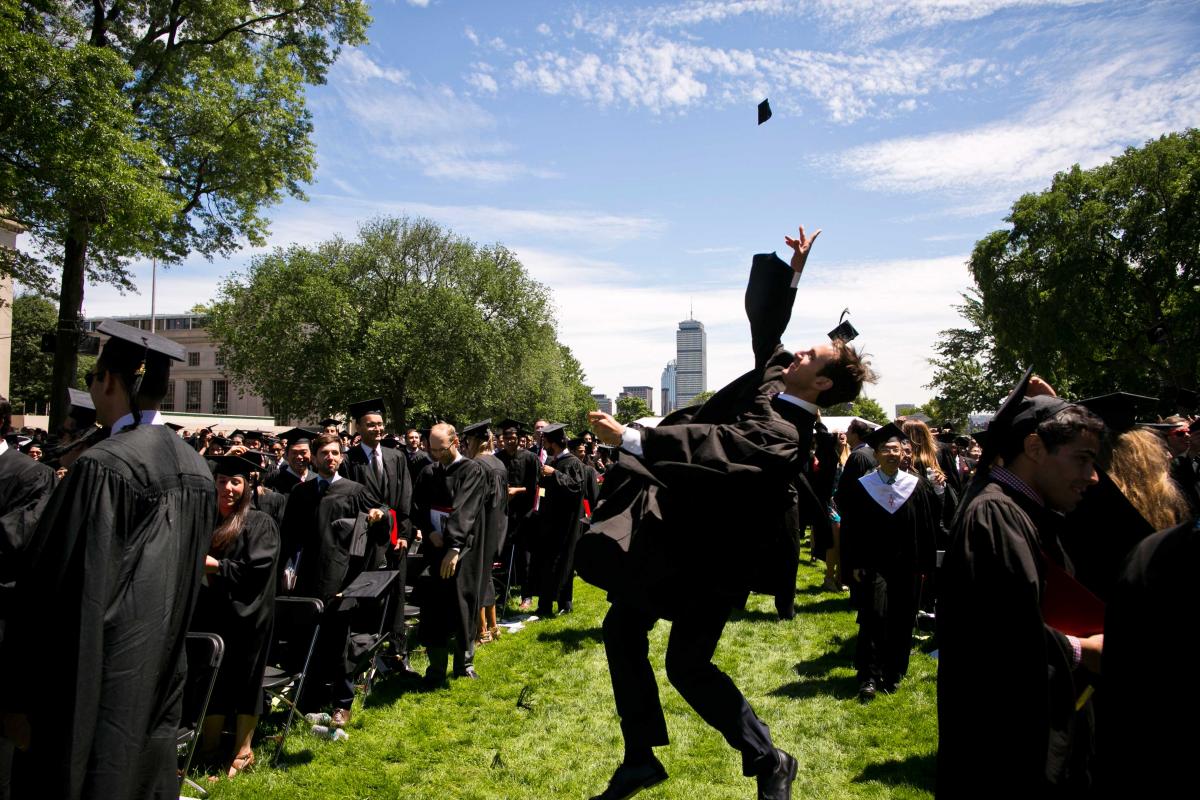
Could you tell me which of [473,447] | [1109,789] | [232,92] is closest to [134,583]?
[1109,789]

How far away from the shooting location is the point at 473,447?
866 cm

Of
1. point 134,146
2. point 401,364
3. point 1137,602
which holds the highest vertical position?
point 134,146

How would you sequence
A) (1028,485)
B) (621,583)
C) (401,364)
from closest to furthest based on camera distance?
(1028,485)
(621,583)
(401,364)

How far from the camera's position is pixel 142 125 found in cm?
1584

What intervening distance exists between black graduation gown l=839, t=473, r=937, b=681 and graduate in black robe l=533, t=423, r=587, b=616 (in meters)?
3.82

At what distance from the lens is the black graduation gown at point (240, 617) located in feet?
14.6

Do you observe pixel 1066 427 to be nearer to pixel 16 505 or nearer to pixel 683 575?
pixel 683 575

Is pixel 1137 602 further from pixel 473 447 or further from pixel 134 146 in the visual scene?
pixel 134 146

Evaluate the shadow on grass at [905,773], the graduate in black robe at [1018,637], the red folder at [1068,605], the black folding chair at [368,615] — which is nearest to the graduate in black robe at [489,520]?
the black folding chair at [368,615]

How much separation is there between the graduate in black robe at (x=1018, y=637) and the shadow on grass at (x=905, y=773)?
2.48 meters

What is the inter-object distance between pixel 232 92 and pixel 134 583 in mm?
18742

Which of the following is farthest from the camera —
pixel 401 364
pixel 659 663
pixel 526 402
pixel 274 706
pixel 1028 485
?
pixel 526 402

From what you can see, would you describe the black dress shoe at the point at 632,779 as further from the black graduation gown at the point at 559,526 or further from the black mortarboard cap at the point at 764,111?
the black graduation gown at the point at 559,526

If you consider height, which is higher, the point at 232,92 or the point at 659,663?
the point at 232,92
